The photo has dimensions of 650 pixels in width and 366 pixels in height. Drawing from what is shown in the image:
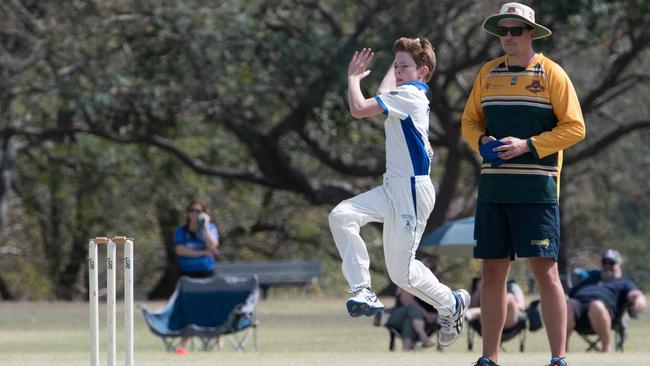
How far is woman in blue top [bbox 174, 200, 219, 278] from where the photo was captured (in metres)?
17.5

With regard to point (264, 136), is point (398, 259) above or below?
below

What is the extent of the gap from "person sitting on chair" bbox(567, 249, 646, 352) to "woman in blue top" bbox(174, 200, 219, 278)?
4.26 meters

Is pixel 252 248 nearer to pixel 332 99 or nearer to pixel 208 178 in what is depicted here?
pixel 208 178

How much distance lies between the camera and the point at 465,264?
134ft

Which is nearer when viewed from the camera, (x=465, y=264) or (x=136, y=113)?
(x=136, y=113)

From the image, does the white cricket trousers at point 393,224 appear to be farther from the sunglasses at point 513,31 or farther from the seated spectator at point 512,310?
the seated spectator at point 512,310

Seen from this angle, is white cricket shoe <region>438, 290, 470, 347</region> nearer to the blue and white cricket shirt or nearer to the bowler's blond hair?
the blue and white cricket shirt

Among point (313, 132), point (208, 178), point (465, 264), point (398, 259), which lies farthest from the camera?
point (465, 264)

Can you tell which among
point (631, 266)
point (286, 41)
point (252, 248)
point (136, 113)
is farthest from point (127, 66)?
point (631, 266)

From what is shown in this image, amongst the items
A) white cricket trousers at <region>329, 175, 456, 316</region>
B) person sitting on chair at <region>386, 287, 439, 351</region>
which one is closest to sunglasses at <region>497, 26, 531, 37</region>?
white cricket trousers at <region>329, 175, 456, 316</region>

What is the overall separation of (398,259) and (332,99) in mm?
20994

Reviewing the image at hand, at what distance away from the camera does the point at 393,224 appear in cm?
893

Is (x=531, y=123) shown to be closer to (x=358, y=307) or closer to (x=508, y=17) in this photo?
(x=508, y=17)

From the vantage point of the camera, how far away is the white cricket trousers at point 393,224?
880cm
